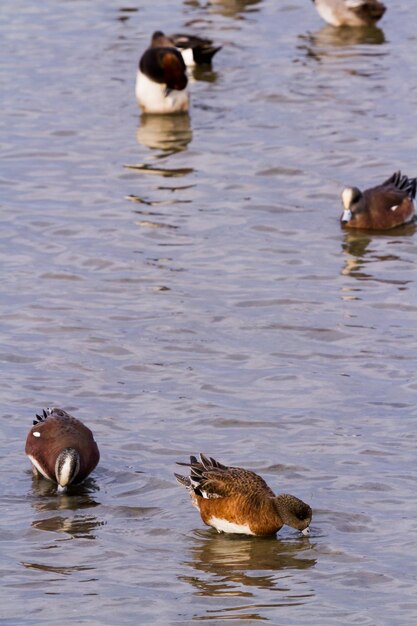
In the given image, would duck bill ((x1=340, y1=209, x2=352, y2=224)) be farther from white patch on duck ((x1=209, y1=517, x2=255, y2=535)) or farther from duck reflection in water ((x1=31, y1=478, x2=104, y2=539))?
white patch on duck ((x1=209, y1=517, x2=255, y2=535))

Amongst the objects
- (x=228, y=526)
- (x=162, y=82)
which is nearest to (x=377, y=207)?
(x=162, y=82)

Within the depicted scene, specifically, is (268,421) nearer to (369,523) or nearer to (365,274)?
(369,523)

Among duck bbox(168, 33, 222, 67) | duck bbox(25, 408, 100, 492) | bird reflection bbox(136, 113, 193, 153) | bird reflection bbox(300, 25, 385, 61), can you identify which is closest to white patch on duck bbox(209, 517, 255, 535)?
duck bbox(25, 408, 100, 492)

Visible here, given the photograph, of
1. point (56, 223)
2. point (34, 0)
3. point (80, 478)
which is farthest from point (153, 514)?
point (34, 0)

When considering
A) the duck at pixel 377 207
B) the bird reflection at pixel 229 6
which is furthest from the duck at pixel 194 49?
the duck at pixel 377 207

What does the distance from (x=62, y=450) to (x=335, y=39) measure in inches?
620

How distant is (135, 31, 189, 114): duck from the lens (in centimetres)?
2033

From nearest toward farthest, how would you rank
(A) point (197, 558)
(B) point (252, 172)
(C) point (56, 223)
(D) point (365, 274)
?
(A) point (197, 558) → (D) point (365, 274) → (C) point (56, 223) → (B) point (252, 172)

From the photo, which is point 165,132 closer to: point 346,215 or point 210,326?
point 346,215

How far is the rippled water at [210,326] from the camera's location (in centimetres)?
890

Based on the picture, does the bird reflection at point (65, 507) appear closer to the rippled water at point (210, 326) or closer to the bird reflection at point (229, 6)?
the rippled water at point (210, 326)

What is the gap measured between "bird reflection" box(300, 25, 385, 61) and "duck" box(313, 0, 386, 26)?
143 mm

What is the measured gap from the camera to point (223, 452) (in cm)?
1073

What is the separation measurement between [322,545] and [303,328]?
4125 mm
